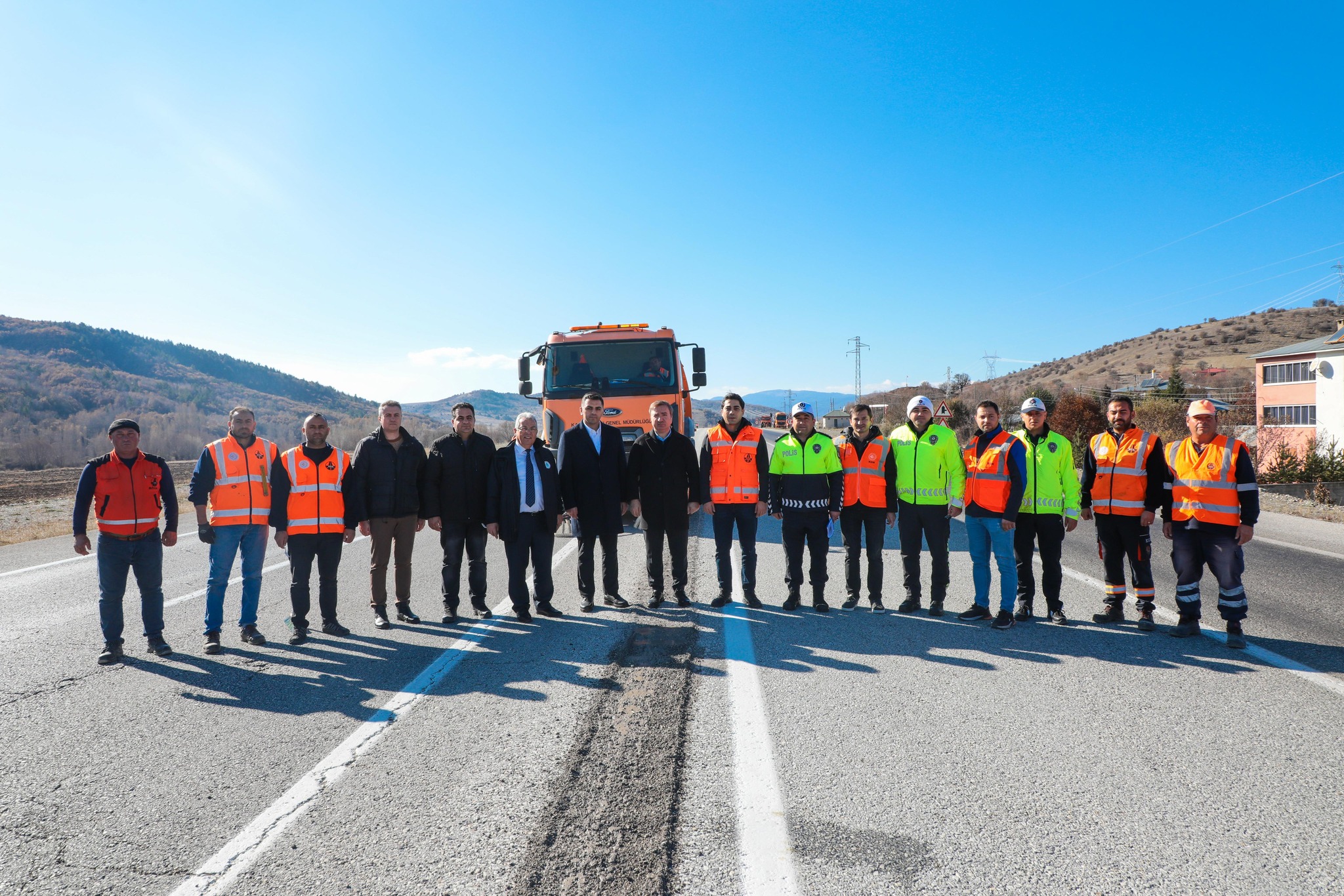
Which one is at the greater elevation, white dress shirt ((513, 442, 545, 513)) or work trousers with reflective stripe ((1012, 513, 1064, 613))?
white dress shirt ((513, 442, 545, 513))

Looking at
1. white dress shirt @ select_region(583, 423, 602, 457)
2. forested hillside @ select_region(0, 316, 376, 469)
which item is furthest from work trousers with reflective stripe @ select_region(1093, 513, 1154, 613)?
forested hillside @ select_region(0, 316, 376, 469)

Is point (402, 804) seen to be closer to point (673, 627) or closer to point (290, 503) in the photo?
point (673, 627)

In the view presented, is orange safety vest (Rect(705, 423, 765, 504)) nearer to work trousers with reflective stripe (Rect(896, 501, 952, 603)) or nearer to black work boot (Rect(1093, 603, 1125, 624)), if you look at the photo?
work trousers with reflective stripe (Rect(896, 501, 952, 603))

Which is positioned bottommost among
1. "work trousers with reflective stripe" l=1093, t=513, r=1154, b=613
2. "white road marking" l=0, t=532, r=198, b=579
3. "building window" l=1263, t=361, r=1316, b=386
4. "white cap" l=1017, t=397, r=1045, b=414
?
"white road marking" l=0, t=532, r=198, b=579

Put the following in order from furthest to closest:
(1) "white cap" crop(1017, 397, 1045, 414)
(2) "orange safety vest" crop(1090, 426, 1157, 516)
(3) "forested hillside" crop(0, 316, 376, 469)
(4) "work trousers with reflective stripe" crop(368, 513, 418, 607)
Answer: (3) "forested hillside" crop(0, 316, 376, 469) < (4) "work trousers with reflective stripe" crop(368, 513, 418, 607) < (1) "white cap" crop(1017, 397, 1045, 414) < (2) "orange safety vest" crop(1090, 426, 1157, 516)

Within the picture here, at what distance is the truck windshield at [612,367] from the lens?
37.7 ft

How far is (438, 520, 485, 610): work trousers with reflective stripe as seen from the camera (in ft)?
20.8

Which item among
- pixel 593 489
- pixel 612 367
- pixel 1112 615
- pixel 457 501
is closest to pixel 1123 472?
pixel 1112 615

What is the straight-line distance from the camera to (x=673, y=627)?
5.80 metres

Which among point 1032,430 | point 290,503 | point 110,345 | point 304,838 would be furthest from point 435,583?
point 110,345

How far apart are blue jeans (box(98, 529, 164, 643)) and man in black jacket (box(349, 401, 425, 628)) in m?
1.48

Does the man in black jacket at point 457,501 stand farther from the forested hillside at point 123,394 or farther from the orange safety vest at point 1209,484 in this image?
the forested hillside at point 123,394

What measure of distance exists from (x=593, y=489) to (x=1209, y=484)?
202 inches

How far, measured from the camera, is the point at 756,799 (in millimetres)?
3039
